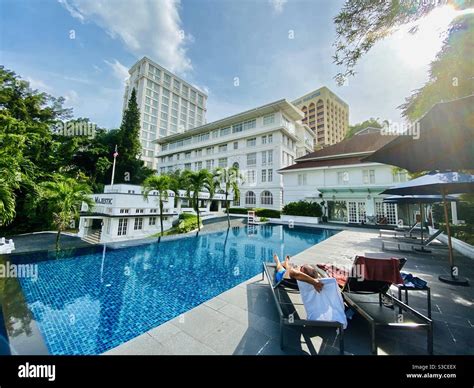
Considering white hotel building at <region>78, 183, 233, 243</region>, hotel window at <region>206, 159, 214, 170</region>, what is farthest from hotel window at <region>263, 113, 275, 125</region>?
white hotel building at <region>78, 183, 233, 243</region>

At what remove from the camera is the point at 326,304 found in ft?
8.08

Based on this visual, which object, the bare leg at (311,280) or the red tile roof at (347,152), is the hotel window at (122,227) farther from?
the red tile roof at (347,152)

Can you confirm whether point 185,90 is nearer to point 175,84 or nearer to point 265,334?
point 175,84

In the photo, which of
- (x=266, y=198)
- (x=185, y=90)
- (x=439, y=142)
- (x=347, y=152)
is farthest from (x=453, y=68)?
(x=185, y=90)

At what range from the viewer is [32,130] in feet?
52.9

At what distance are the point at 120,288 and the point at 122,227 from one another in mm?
7888

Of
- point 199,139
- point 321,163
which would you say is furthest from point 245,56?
point 199,139

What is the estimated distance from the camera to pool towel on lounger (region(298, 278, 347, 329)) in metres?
2.40

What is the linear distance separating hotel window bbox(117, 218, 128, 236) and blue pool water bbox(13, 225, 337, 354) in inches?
91.9

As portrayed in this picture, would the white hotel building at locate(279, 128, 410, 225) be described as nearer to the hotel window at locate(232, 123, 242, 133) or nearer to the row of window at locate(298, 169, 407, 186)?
the row of window at locate(298, 169, 407, 186)
